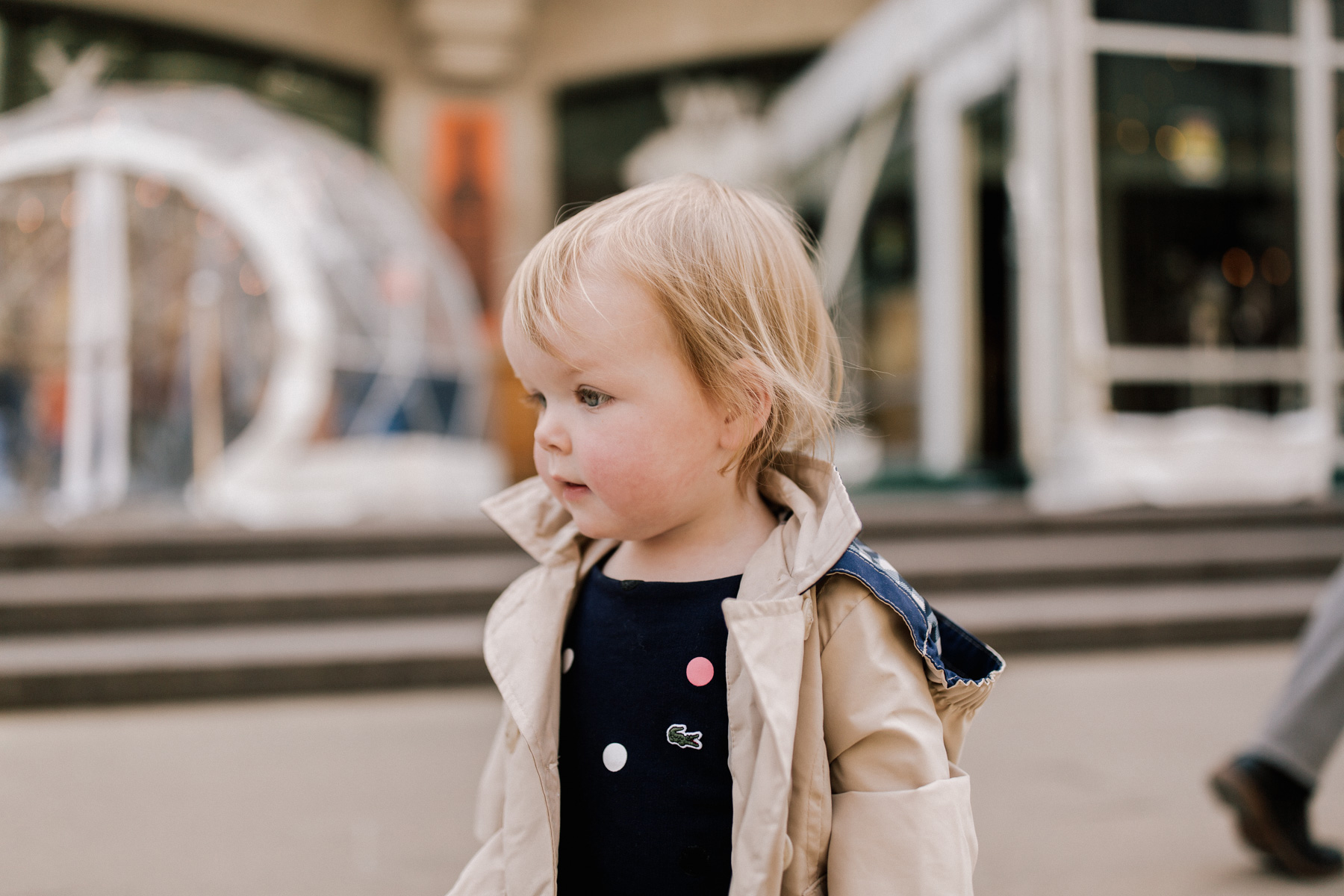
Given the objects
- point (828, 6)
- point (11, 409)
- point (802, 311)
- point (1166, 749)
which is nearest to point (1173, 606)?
point (1166, 749)

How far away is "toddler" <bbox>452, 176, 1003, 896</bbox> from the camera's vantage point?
39.7 inches

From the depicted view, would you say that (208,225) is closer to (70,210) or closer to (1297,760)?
(70,210)

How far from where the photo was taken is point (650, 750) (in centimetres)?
111

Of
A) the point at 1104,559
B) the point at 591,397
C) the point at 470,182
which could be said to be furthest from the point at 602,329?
the point at 470,182

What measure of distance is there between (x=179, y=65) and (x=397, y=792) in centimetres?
1059

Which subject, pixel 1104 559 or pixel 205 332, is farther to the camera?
pixel 205 332

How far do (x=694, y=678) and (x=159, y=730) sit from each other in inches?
118

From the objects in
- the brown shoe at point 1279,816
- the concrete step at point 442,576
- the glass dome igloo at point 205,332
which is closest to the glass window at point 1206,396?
the concrete step at point 442,576

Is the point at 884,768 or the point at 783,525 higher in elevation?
the point at 783,525

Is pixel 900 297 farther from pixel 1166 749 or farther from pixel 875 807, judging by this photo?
pixel 875 807

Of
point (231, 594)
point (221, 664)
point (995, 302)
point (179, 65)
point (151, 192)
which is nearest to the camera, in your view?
point (221, 664)

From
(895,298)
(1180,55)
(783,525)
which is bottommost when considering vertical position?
(783,525)

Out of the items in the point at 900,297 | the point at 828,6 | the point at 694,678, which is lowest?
the point at 694,678

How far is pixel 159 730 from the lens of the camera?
11.1 feet
